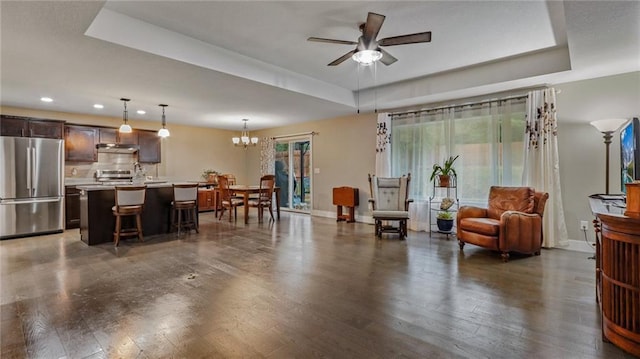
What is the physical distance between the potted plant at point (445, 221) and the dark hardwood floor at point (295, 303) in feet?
2.68

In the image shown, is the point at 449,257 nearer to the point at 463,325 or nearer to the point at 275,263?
the point at 463,325

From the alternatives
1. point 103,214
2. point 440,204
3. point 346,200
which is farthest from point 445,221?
point 103,214

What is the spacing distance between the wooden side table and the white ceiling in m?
2.02

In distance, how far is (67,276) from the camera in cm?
323

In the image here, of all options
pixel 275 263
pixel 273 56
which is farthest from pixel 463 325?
pixel 273 56

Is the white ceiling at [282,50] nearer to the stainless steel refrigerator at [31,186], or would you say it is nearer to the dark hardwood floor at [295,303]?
the stainless steel refrigerator at [31,186]

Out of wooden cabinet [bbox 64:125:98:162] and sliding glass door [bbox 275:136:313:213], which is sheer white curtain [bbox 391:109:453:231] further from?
wooden cabinet [bbox 64:125:98:162]

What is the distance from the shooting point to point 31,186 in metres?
5.30

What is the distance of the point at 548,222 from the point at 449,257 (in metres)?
1.75

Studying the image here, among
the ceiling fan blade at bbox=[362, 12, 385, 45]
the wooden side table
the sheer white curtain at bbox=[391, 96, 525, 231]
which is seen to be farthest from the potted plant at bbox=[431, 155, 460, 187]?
the ceiling fan blade at bbox=[362, 12, 385, 45]

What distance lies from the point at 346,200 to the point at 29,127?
6092 mm

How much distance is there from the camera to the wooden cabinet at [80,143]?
6.21 m

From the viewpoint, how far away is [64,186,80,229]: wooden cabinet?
5.87 meters

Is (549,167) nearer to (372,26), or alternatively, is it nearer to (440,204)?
(440,204)
